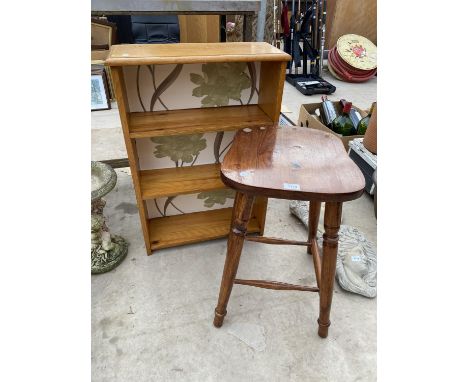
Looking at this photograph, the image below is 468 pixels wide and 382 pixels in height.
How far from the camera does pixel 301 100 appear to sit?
4109mm

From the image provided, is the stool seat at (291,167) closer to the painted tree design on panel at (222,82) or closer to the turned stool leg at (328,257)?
the turned stool leg at (328,257)

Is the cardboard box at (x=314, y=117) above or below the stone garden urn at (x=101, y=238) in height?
above

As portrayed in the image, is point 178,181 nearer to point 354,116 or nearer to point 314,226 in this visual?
point 314,226

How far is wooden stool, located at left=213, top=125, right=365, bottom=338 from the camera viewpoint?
39.1 inches

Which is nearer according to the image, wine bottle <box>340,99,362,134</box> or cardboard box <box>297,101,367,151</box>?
cardboard box <box>297,101,367,151</box>

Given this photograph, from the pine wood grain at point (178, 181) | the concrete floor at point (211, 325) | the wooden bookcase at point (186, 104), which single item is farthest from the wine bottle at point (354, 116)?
the pine wood grain at point (178, 181)

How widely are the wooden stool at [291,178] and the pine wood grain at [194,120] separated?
6.2 inches

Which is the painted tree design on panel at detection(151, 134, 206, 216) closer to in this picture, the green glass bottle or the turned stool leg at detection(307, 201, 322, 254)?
the turned stool leg at detection(307, 201, 322, 254)

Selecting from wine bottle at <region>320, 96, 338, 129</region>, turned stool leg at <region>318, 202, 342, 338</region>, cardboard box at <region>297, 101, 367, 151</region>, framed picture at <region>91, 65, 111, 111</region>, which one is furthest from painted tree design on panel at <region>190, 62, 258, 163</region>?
Result: framed picture at <region>91, 65, 111, 111</region>

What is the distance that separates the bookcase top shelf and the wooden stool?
0.29 metres

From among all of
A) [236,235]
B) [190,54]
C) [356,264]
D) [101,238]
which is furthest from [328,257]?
[101,238]

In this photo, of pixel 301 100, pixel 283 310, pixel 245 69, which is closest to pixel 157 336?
pixel 283 310

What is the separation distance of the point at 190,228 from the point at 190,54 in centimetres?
97

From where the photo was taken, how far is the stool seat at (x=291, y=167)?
0.99m
